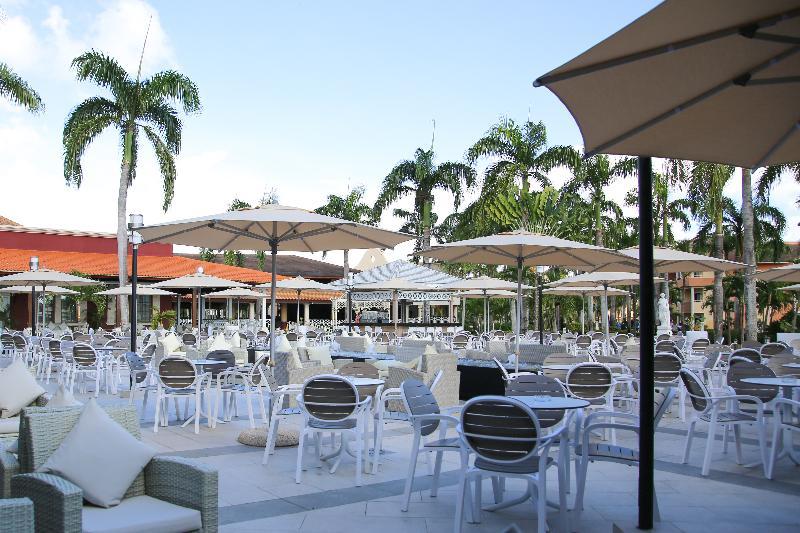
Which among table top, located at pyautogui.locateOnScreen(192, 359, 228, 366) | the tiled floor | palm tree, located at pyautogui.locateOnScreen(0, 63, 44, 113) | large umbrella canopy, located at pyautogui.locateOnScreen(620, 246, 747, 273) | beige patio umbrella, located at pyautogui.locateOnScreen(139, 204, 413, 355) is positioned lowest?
the tiled floor

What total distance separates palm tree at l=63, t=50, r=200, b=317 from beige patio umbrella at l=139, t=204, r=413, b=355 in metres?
17.2

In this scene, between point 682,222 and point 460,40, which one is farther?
point 682,222

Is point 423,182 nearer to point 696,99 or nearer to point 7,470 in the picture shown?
point 696,99

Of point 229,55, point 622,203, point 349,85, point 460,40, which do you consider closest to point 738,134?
point 460,40

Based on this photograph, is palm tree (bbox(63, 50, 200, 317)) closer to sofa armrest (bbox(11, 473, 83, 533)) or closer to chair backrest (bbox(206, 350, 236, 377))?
chair backrest (bbox(206, 350, 236, 377))

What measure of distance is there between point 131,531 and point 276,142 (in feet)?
72.1

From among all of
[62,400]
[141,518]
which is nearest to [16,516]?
[141,518]

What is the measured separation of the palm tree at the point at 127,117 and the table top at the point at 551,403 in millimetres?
22180

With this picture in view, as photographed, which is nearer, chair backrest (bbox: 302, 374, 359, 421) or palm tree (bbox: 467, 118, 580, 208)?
chair backrest (bbox: 302, 374, 359, 421)

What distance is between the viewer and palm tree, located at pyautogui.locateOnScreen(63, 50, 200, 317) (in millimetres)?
25484

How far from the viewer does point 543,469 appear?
4.57 meters

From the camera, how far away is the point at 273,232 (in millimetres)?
8492

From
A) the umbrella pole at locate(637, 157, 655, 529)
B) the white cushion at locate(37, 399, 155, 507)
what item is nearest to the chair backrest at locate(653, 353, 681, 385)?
the umbrella pole at locate(637, 157, 655, 529)

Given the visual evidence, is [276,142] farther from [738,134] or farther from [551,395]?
[738,134]
